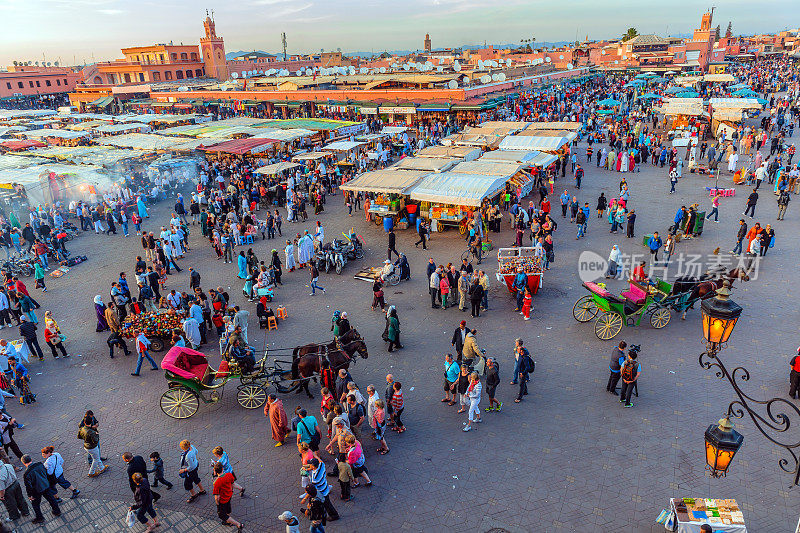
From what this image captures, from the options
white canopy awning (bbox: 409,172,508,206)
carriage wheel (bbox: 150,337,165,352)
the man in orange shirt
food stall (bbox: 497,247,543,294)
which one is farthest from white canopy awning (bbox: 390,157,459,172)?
the man in orange shirt

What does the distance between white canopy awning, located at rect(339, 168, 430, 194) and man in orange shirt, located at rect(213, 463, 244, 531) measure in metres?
12.7

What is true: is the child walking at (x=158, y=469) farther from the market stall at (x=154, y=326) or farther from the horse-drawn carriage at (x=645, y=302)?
the horse-drawn carriage at (x=645, y=302)

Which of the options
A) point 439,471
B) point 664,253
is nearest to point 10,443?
point 439,471

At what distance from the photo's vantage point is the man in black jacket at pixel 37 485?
6.88 m

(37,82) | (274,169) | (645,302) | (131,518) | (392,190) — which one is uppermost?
(37,82)

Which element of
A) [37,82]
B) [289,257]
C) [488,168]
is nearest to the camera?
[289,257]

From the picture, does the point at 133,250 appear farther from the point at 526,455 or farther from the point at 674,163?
the point at 674,163

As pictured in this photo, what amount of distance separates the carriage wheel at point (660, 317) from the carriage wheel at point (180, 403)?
9.96 m

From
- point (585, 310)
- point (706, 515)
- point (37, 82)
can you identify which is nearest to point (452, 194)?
point (585, 310)

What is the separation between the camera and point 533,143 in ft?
78.4

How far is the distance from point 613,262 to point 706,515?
9.01 m

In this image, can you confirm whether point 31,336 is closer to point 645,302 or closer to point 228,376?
point 228,376

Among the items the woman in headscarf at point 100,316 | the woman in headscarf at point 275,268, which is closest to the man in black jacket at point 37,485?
the woman in headscarf at point 100,316

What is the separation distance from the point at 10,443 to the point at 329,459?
5.40m
